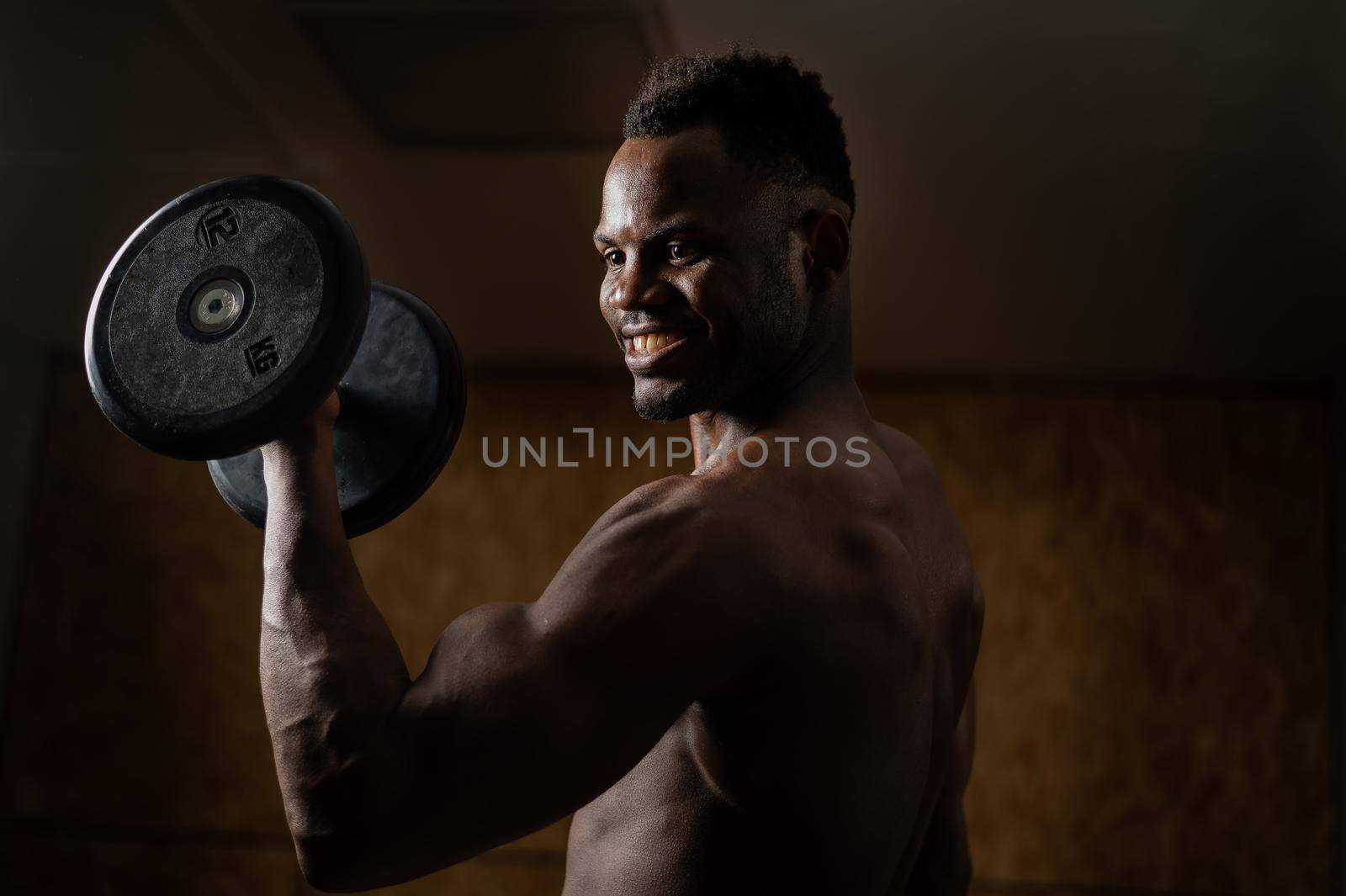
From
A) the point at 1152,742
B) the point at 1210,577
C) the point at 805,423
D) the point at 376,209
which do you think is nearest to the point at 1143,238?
the point at 1210,577

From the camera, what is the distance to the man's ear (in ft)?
3.40

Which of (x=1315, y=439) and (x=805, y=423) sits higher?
(x=805, y=423)

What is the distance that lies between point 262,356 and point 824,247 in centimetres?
44

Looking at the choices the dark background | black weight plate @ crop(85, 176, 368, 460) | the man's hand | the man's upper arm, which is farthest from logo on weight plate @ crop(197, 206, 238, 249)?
the dark background

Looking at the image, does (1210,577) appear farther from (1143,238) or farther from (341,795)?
(341,795)

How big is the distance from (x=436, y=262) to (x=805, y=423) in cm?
256

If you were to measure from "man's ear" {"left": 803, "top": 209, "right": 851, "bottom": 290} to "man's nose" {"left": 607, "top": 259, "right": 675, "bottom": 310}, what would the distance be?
0.13 m

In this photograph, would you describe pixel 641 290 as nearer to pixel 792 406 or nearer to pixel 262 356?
pixel 792 406

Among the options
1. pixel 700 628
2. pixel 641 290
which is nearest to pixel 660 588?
pixel 700 628

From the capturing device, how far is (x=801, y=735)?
0.89 metres

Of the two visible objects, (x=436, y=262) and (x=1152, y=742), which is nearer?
(x=436, y=262)

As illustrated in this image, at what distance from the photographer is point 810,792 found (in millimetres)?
904

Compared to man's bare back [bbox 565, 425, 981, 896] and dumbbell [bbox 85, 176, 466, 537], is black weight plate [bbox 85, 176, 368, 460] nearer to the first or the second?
dumbbell [bbox 85, 176, 466, 537]

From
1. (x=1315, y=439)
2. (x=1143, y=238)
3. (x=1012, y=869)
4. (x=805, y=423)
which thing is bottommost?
(x=1012, y=869)
